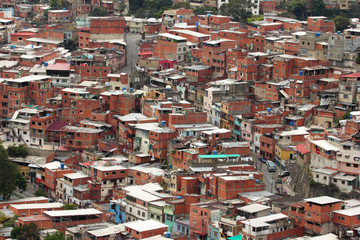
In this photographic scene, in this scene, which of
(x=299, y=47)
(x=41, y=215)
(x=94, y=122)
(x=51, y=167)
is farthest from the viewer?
(x=299, y=47)

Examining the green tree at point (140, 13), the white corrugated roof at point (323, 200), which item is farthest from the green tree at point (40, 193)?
the green tree at point (140, 13)

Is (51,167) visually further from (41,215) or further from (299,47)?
(299,47)

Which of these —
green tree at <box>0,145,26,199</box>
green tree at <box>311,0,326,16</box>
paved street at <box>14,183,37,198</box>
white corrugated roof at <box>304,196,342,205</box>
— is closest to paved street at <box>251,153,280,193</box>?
white corrugated roof at <box>304,196,342,205</box>

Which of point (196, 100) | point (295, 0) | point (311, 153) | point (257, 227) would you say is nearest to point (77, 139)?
point (196, 100)

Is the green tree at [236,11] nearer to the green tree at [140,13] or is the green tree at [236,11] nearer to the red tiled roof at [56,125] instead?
the green tree at [140,13]

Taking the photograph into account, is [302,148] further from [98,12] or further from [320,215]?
[98,12]

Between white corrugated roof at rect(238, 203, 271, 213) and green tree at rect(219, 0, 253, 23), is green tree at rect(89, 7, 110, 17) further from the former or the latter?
white corrugated roof at rect(238, 203, 271, 213)
